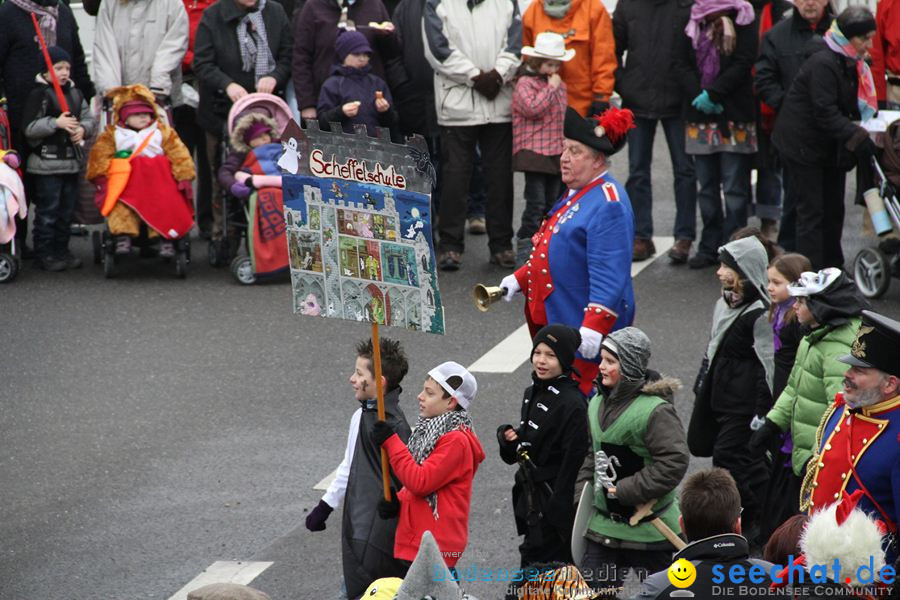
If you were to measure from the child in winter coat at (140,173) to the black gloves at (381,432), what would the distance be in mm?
6630

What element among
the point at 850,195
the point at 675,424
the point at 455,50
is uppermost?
the point at 455,50

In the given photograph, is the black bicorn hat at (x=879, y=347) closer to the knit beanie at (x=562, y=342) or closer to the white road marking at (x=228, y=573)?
the knit beanie at (x=562, y=342)

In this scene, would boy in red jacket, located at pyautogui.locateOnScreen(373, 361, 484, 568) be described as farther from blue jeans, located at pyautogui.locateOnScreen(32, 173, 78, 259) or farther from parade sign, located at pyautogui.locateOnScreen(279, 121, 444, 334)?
blue jeans, located at pyautogui.locateOnScreen(32, 173, 78, 259)

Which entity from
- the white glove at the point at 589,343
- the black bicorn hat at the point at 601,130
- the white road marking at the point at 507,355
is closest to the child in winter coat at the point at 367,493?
the white glove at the point at 589,343

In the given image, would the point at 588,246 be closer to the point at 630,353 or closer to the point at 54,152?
Result: the point at 630,353

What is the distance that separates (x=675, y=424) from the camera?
6316 mm

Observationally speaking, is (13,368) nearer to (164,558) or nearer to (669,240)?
(164,558)

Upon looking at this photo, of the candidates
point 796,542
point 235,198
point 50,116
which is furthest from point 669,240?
point 796,542

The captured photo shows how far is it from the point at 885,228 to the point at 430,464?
19.8 feet

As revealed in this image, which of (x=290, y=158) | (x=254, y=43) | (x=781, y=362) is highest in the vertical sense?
(x=290, y=158)

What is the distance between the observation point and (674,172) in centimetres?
1252

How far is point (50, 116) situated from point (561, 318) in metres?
6.55

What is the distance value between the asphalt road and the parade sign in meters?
1.70

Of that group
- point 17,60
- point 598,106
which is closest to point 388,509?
point 598,106
